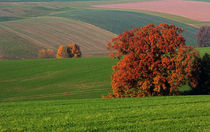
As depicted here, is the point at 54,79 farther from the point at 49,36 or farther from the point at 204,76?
the point at 49,36

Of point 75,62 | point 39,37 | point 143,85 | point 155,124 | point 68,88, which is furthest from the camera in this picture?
point 39,37

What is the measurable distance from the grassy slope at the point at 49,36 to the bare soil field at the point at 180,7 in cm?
4407

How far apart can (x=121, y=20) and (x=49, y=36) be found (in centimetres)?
3336

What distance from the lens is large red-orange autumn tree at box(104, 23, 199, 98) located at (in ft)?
86.3

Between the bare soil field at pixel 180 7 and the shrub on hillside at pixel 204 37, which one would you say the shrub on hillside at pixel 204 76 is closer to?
the shrub on hillside at pixel 204 37

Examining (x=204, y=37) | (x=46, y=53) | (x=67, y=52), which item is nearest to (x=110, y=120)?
(x=67, y=52)

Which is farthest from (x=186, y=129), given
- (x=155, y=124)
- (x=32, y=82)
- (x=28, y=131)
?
(x=32, y=82)

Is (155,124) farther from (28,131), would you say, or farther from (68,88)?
(68,88)

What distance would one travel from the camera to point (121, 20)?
115188 mm

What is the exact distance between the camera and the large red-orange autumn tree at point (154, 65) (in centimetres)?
2630

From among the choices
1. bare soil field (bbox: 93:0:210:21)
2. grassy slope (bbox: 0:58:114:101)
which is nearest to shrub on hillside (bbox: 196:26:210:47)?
bare soil field (bbox: 93:0:210:21)

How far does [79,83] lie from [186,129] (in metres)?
29.3

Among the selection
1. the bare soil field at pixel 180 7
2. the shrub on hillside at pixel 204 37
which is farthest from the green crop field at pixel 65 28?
the shrub on hillside at pixel 204 37

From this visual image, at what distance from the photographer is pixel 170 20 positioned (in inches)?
4779
